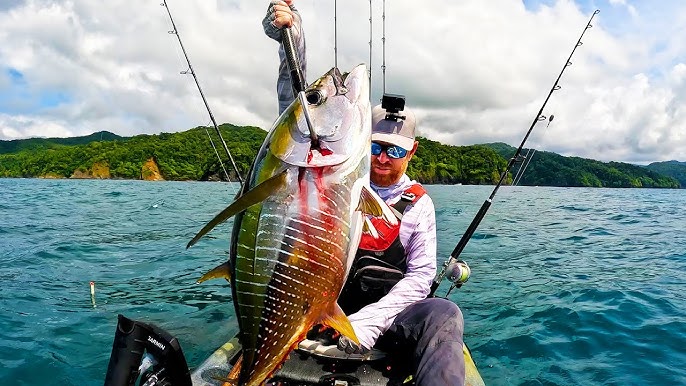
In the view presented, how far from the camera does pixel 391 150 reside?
405 cm

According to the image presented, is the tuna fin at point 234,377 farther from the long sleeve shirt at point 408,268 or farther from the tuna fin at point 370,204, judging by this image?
the long sleeve shirt at point 408,268

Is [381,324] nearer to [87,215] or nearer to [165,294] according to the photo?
[165,294]

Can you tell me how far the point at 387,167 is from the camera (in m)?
4.14

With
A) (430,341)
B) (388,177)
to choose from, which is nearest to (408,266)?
(430,341)

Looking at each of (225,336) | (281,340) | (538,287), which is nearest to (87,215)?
(225,336)

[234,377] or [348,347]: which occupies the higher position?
[234,377]

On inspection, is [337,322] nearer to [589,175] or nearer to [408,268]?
[408,268]

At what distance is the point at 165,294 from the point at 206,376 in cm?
624

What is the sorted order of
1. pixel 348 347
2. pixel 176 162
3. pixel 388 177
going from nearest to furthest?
pixel 348 347 < pixel 388 177 < pixel 176 162

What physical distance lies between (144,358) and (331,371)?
148 centimetres

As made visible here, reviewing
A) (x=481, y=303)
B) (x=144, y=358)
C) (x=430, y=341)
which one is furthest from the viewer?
(x=481, y=303)

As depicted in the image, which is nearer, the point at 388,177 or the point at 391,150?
the point at 391,150

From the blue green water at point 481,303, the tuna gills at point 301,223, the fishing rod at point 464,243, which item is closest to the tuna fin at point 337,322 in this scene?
the tuna gills at point 301,223

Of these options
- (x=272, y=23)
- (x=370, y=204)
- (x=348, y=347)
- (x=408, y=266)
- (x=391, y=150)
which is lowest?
(x=348, y=347)
